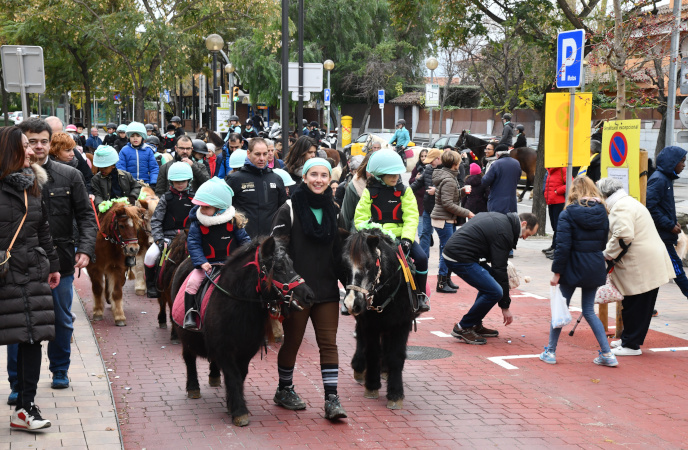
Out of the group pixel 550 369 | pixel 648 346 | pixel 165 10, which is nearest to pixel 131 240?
pixel 550 369

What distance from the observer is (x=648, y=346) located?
917 cm

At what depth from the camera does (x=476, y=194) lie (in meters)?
14.0

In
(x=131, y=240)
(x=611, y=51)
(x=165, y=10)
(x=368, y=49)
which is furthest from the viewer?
(x=368, y=49)

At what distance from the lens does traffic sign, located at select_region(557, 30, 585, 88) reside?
35.2ft

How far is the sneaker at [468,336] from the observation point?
→ 30.6 ft

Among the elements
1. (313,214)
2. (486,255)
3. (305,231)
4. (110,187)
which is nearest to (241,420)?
(305,231)

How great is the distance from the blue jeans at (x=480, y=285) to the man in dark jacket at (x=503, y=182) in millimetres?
4544

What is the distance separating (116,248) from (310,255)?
4.44m

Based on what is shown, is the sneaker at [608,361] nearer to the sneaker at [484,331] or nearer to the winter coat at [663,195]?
the sneaker at [484,331]

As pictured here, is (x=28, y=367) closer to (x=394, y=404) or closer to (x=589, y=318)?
(x=394, y=404)

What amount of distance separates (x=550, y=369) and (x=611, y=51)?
657 centimetres

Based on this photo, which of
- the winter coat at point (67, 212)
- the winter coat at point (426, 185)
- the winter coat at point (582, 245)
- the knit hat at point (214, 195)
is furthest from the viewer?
the winter coat at point (426, 185)

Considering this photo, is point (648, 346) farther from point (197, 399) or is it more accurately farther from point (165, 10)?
point (165, 10)

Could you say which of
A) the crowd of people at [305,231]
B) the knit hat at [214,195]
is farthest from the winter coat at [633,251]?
the knit hat at [214,195]
